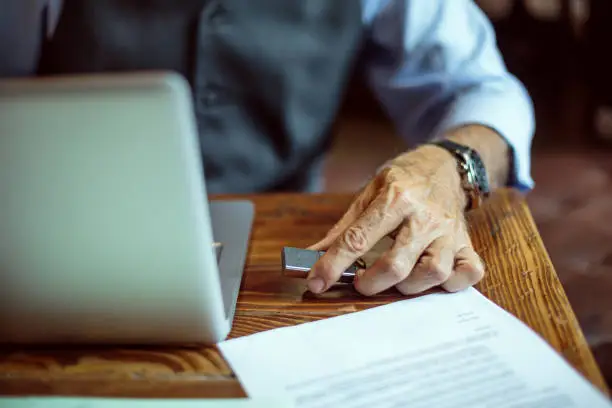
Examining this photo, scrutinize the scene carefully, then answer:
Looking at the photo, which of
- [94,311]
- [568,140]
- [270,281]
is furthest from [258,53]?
[568,140]

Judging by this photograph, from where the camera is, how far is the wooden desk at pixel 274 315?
1.39 feet

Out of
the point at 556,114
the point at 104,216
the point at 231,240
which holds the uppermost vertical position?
the point at 104,216

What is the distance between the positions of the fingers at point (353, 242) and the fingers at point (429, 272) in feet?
0.14

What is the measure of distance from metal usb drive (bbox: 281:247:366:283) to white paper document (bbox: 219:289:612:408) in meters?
0.04

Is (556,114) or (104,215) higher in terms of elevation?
(104,215)

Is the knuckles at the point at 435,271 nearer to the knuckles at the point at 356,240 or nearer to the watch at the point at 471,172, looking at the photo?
the knuckles at the point at 356,240

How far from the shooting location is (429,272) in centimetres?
51

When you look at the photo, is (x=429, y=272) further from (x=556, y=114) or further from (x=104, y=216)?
(x=556, y=114)

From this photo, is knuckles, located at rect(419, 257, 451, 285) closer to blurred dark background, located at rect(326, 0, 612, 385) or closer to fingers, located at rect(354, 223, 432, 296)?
fingers, located at rect(354, 223, 432, 296)

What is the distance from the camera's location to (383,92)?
39.0 inches

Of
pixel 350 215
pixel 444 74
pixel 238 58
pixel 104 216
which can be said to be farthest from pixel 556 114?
pixel 104 216

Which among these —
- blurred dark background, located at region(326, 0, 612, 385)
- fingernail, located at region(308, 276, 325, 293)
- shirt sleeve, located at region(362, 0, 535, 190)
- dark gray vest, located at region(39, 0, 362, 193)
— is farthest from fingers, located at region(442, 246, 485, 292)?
blurred dark background, located at region(326, 0, 612, 385)

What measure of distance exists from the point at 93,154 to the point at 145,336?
0.16 metres

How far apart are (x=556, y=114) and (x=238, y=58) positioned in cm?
224
